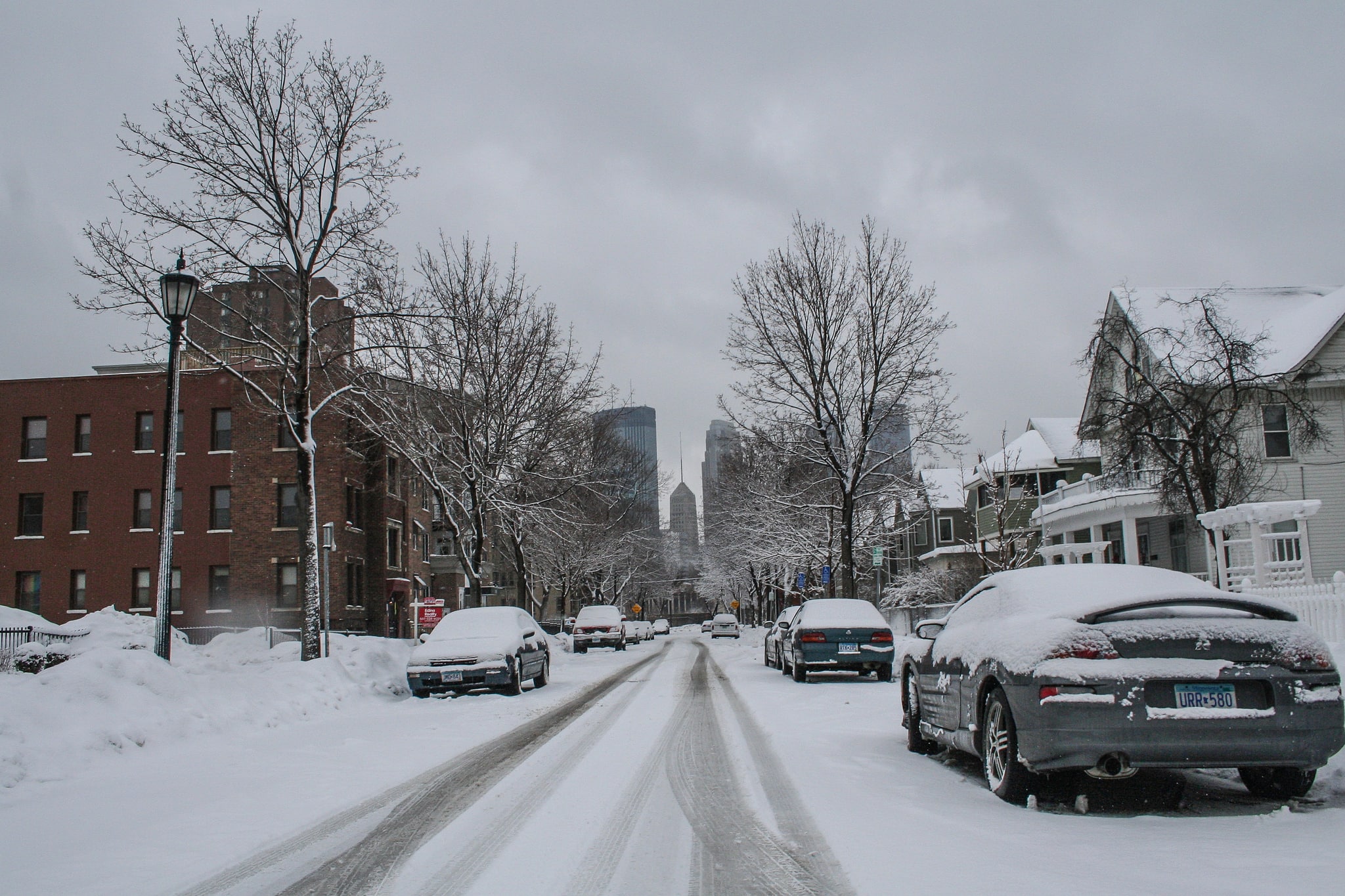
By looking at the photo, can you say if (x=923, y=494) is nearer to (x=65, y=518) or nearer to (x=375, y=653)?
(x=375, y=653)

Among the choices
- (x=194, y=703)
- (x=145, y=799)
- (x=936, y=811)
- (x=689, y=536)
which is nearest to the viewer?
(x=936, y=811)

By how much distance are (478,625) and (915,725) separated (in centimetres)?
1024

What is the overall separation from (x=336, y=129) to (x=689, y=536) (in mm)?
59159

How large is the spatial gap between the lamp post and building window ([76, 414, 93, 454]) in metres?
29.8

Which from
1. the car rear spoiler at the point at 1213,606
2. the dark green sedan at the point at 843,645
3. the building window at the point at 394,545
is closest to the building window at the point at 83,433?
the building window at the point at 394,545

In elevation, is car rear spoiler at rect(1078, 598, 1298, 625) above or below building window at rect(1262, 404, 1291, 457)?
below

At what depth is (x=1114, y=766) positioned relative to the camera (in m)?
5.87

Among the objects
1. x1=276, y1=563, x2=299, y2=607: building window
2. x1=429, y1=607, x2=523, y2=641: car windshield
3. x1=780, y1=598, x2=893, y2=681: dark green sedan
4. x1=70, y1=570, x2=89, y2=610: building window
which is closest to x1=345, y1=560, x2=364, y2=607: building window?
x1=276, y1=563, x2=299, y2=607: building window

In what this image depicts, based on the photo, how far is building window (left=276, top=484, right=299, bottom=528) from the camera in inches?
1455

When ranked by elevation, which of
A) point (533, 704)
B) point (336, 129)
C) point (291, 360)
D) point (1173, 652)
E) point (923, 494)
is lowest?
point (533, 704)

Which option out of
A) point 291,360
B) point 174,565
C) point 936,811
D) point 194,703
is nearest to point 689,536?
point 174,565

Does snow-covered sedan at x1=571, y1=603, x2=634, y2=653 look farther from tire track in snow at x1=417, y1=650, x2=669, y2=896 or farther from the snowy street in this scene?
tire track in snow at x1=417, y1=650, x2=669, y2=896

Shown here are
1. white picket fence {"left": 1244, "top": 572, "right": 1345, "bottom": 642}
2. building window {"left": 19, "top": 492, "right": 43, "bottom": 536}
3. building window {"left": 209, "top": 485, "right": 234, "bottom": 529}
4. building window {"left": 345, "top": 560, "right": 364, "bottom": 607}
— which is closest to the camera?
white picket fence {"left": 1244, "top": 572, "right": 1345, "bottom": 642}

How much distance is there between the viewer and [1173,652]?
5918 mm
